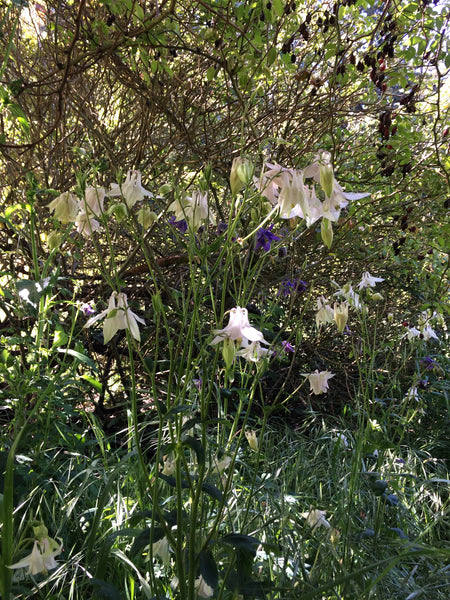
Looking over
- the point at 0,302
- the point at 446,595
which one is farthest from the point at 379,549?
the point at 0,302

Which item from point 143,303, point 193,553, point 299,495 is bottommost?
point 299,495

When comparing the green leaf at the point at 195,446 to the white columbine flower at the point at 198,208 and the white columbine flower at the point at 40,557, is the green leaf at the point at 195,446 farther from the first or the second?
the white columbine flower at the point at 198,208

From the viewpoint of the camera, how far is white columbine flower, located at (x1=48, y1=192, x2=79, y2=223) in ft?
3.99

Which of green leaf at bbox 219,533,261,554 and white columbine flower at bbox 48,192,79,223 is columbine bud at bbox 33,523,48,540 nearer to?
green leaf at bbox 219,533,261,554

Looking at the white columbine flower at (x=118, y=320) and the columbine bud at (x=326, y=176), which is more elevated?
the columbine bud at (x=326, y=176)

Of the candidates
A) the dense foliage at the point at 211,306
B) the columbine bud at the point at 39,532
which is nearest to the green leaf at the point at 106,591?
the dense foliage at the point at 211,306

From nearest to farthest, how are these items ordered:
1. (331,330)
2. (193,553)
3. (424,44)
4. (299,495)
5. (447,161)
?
1. (193,553)
2. (299,495)
3. (424,44)
4. (447,161)
5. (331,330)

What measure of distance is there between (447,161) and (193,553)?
278cm

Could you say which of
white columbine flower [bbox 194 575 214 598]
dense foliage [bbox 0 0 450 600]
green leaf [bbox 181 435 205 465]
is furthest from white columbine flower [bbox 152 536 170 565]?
green leaf [bbox 181 435 205 465]

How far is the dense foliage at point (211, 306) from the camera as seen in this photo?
114 centimetres

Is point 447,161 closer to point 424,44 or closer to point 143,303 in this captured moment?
point 424,44

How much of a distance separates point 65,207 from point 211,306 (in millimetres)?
1937

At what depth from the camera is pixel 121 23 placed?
2.59 metres

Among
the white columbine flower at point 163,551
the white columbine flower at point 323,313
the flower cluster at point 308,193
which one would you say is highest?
the flower cluster at point 308,193
